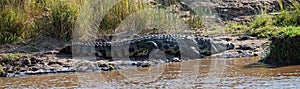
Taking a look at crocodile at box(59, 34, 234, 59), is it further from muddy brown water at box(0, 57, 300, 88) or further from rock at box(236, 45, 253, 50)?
muddy brown water at box(0, 57, 300, 88)

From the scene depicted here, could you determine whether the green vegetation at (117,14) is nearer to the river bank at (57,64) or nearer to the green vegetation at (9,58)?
the river bank at (57,64)

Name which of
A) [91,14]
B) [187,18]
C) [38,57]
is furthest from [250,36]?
[38,57]

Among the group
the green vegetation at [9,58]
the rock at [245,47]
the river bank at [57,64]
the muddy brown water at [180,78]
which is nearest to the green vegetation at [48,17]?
the river bank at [57,64]

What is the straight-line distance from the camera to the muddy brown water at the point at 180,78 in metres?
7.31

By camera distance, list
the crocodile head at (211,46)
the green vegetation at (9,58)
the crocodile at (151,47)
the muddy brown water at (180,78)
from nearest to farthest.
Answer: the muddy brown water at (180,78) → the green vegetation at (9,58) → the crocodile at (151,47) → the crocodile head at (211,46)

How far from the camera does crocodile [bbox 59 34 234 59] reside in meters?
10.2

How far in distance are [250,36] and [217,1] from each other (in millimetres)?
3378

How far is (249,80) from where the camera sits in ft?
24.5

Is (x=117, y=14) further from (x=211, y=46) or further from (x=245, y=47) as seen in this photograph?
(x=245, y=47)

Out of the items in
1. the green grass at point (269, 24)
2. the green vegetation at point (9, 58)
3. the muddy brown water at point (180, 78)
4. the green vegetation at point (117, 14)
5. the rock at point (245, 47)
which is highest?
the green vegetation at point (117, 14)

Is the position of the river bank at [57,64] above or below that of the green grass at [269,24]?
below

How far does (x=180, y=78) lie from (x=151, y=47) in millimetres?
2503

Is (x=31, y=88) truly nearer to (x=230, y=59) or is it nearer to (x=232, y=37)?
(x=230, y=59)

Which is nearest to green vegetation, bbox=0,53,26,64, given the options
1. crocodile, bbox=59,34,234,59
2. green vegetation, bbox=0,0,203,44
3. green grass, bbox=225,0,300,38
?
crocodile, bbox=59,34,234,59
